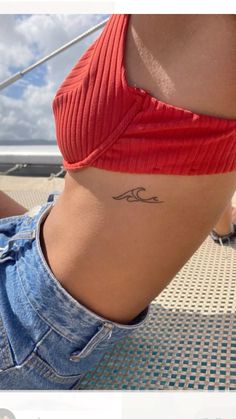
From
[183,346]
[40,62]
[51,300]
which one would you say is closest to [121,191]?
[51,300]

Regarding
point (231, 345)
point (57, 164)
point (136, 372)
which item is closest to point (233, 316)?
point (231, 345)

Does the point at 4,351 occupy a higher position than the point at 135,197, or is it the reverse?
the point at 135,197

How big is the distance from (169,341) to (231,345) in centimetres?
11

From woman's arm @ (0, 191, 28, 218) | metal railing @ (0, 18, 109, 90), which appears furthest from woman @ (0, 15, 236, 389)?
metal railing @ (0, 18, 109, 90)

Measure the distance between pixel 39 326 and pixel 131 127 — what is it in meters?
0.29

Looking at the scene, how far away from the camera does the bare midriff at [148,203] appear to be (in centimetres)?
48

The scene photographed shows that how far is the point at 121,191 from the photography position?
0.56 m

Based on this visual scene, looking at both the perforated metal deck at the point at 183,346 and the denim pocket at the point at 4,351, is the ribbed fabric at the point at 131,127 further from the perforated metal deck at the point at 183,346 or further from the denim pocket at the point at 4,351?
the perforated metal deck at the point at 183,346

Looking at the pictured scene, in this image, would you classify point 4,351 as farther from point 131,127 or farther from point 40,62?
point 40,62

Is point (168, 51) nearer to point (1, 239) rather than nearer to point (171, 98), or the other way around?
point (171, 98)

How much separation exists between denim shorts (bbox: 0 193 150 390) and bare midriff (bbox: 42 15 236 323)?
2cm

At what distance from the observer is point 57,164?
8.22 ft

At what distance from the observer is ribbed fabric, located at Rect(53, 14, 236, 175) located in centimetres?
52
